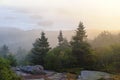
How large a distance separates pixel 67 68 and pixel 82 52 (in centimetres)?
270

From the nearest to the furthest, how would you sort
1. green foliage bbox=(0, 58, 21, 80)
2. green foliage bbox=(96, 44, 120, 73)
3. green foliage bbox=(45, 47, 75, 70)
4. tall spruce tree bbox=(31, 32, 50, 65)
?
green foliage bbox=(0, 58, 21, 80) → green foliage bbox=(96, 44, 120, 73) → green foliage bbox=(45, 47, 75, 70) → tall spruce tree bbox=(31, 32, 50, 65)

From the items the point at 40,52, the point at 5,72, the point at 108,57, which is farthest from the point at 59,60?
the point at 5,72

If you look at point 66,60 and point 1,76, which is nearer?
point 1,76

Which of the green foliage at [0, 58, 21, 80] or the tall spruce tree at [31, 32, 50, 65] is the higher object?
the tall spruce tree at [31, 32, 50, 65]

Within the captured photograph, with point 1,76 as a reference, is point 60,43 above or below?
above

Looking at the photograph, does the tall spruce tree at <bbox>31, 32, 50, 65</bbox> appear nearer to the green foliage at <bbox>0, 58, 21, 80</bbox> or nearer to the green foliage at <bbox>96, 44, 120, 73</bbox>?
the green foliage at <bbox>96, 44, 120, 73</bbox>

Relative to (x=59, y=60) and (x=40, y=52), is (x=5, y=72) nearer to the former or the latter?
(x=59, y=60)

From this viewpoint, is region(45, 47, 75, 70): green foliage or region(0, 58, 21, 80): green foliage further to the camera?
region(45, 47, 75, 70): green foliage

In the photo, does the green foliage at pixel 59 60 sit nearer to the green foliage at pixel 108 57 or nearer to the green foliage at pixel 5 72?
the green foliage at pixel 108 57

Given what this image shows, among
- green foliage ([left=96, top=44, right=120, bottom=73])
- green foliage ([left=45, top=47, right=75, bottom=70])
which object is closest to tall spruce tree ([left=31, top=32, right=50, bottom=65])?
green foliage ([left=45, top=47, right=75, bottom=70])

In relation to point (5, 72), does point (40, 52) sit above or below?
above

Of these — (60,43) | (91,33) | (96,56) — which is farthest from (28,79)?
(91,33)

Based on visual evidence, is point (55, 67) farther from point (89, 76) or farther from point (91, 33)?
point (91, 33)

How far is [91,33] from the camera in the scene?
171250 mm
